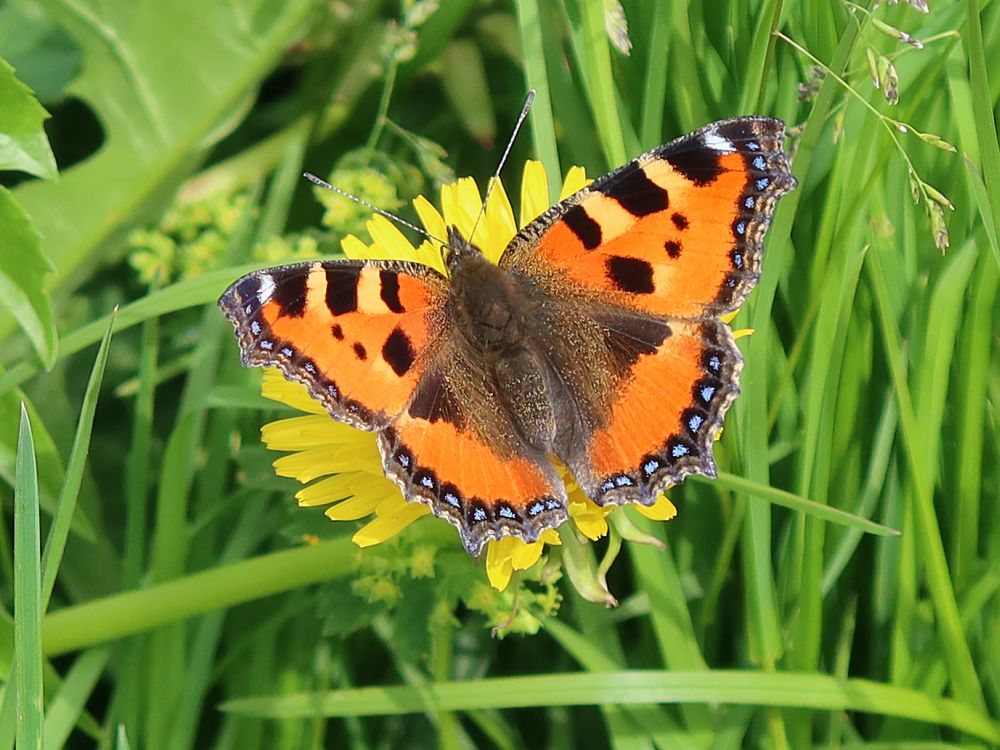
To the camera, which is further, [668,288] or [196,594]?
[196,594]

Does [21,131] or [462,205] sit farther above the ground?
[21,131]

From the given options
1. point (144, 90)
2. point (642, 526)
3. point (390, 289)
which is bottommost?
point (642, 526)

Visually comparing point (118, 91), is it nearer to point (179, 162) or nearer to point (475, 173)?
point (179, 162)

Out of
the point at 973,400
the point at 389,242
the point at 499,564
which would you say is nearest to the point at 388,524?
the point at 499,564

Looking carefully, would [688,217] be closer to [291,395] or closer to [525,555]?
[525,555]

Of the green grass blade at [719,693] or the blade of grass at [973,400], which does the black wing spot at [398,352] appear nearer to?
the green grass blade at [719,693]

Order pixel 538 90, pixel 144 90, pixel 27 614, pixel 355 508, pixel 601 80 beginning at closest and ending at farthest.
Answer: pixel 27 614 < pixel 355 508 < pixel 601 80 < pixel 538 90 < pixel 144 90

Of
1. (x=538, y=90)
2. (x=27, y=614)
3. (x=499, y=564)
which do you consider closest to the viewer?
(x=27, y=614)
